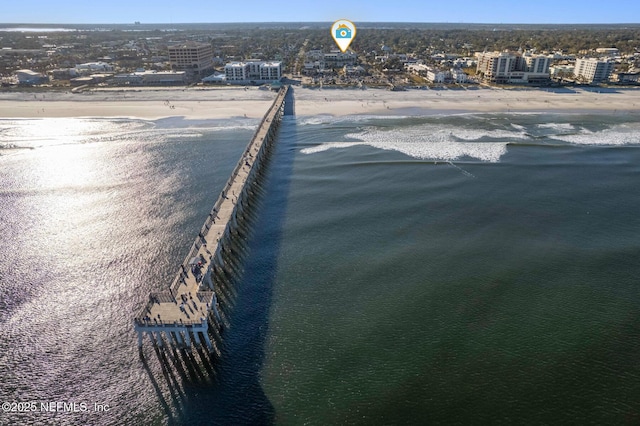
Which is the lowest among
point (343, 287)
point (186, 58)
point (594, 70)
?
point (343, 287)

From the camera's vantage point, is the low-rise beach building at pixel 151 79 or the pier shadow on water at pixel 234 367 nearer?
the pier shadow on water at pixel 234 367

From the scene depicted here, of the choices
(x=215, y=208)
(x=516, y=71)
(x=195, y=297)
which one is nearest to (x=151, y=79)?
(x=215, y=208)

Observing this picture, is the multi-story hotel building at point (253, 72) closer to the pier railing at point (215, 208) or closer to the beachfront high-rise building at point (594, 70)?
the pier railing at point (215, 208)

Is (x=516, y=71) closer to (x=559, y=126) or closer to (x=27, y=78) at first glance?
(x=559, y=126)

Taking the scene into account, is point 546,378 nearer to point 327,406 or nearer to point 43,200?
point 327,406

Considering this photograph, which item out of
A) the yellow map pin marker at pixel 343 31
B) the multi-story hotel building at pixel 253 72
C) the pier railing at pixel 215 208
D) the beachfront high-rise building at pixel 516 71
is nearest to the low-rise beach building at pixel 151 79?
the multi-story hotel building at pixel 253 72

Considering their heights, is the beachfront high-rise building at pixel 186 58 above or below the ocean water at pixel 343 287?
above

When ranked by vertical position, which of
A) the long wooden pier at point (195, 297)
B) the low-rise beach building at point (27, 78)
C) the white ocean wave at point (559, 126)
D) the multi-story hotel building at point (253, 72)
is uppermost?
the multi-story hotel building at point (253, 72)
